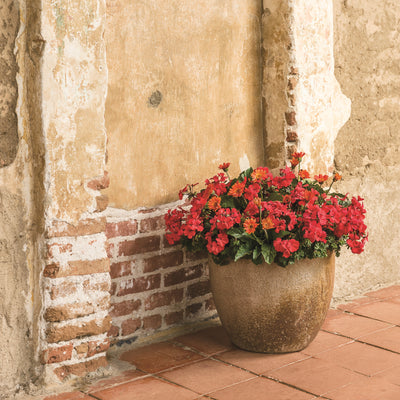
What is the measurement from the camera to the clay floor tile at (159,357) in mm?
3143

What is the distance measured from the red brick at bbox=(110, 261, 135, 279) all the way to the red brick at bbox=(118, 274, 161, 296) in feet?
0.16

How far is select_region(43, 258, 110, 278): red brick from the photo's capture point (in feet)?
9.19

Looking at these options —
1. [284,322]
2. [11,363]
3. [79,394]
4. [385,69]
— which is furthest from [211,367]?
[385,69]

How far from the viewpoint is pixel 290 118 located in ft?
12.2

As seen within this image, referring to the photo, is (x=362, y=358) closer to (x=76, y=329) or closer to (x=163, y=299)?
(x=163, y=299)

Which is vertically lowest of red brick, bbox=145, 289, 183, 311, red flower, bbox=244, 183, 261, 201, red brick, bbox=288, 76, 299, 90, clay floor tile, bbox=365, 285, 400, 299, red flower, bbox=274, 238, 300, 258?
clay floor tile, bbox=365, 285, 400, 299

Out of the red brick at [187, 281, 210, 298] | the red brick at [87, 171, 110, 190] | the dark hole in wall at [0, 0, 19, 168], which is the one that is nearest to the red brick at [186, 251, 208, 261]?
the red brick at [187, 281, 210, 298]

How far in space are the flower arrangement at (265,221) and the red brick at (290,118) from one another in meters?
0.45

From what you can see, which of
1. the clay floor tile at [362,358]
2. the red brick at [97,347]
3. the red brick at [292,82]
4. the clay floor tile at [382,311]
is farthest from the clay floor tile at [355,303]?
the red brick at [97,347]

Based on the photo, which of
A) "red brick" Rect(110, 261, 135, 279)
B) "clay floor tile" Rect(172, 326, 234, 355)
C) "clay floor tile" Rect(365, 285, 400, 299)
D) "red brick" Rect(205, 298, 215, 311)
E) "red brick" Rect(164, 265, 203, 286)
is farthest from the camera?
"clay floor tile" Rect(365, 285, 400, 299)

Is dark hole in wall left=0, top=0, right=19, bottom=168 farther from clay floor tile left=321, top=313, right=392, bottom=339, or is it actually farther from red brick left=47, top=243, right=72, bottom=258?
clay floor tile left=321, top=313, right=392, bottom=339

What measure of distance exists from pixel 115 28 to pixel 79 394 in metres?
1.67

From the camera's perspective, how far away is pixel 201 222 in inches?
126

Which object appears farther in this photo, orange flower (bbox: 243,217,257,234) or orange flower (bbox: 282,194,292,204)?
orange flower (bbox: 282,194,292,204)
